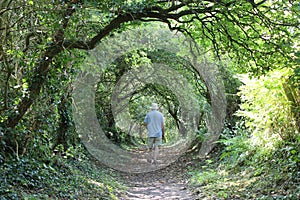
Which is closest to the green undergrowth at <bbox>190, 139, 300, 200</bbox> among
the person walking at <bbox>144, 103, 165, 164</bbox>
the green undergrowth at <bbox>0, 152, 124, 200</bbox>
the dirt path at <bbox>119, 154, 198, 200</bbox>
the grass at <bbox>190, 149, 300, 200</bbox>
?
the grass at <bbox>190, 149, 300, 200</bbox>

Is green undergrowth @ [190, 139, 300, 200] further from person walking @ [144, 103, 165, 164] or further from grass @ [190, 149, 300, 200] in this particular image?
person walking @ [144, 103, 165, 164]

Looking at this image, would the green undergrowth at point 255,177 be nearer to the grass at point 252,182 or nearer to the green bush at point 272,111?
the grass at point 252,182

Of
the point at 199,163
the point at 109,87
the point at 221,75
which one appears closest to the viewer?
the point at 199,163

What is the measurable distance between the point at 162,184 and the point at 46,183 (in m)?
3.43

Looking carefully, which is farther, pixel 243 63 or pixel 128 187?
pixel 128 187

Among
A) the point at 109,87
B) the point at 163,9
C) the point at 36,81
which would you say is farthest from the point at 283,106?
the point at 109,87

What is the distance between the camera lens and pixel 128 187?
802 cm

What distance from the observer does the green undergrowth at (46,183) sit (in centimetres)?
496

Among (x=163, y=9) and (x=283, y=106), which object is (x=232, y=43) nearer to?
(x=163, y=9)

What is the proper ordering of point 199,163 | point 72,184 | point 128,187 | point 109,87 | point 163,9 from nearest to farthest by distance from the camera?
point 163,9, point 72,184, point 128,187, point 199,163, point 109,87

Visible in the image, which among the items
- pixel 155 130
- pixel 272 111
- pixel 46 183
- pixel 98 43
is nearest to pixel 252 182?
pixel 272 111

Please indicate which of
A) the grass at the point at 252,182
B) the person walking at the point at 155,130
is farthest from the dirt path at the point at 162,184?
the person walking at the point at 155,130

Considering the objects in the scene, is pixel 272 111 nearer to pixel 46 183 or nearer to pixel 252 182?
pixel 252 182

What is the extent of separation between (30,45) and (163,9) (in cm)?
229
